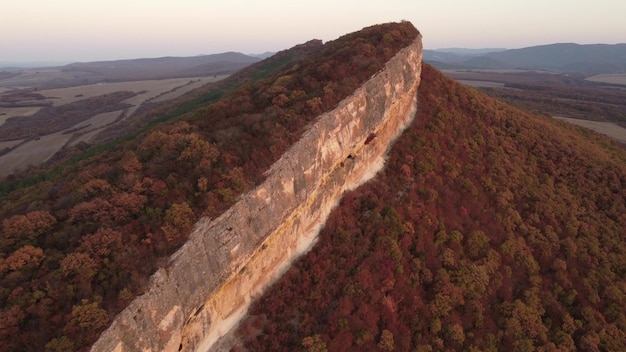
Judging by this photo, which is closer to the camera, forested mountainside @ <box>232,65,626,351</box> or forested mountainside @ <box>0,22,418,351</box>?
forested mountainside @ <box>0,22,418,351</box>

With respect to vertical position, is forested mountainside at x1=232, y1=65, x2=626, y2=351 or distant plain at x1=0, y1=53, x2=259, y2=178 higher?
distant plain at x1=0, y1=53, x2=259, y2=178

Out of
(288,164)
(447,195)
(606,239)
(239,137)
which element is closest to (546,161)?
(606,239)

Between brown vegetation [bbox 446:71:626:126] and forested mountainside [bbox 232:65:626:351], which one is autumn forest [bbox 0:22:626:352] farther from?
brown vegetation [bbox 446:71:626:126]

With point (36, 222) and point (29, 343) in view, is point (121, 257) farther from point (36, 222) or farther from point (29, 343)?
point (36, 222)

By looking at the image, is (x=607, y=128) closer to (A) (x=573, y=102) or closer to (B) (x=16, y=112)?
(A) (x=573, y=102)

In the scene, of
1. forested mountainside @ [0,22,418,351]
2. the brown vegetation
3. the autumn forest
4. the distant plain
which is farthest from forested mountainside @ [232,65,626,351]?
the distant plain

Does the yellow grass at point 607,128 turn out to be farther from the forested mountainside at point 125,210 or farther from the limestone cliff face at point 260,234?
the forested mountainside at point 125,210

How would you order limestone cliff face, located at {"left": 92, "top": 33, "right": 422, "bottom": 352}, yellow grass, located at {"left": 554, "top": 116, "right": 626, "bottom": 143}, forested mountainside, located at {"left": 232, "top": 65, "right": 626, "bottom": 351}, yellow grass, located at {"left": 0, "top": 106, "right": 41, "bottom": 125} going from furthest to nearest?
1. yellow grass, located at {"left": 0, "top": 106, "right": 41, "bottom": 125}
2. yellow grass, located at {"left": 554, "top": 116, "right": 626, "bottom": 143}
3. forested mountainside, located at {"left": 232, "top": 65, "right": 626, "bottom": 351}
4. limestone cliff face, located at {"left": 92, "top": 33, "right": 422, "bottom": 352}

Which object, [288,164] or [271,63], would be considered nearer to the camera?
[288,164]
